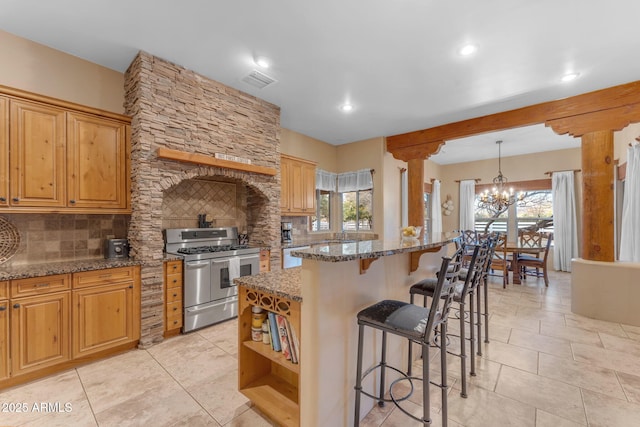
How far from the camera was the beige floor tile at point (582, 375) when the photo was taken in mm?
2088

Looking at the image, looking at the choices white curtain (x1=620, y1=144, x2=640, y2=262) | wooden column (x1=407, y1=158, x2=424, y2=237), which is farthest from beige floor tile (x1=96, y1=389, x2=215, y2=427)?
white curtain (x1=620, y1=144, x2=640, y2=262)

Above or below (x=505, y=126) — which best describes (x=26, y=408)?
below

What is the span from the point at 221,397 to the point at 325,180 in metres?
4.54

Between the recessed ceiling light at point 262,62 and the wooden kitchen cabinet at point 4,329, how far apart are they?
2875 millimetres

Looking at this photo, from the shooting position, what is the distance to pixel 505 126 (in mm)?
4156

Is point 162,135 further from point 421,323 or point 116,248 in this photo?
point 421,323

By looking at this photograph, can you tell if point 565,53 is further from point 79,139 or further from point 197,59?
point 79,139

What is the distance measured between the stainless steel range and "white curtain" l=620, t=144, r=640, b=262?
5545 millimetres

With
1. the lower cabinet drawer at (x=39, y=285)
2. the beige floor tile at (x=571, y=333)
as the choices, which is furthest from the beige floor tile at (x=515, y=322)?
the lower cabinet drawer at (x=39, y=285)

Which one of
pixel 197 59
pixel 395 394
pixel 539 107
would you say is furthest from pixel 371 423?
pixel 539 107

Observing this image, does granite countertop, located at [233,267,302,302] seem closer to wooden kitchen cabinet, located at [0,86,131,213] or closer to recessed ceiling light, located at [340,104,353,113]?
wooden kitchen cabinet, located at [0,86,131,213]

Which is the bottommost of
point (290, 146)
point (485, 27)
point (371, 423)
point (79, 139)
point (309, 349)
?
point (371, 423)

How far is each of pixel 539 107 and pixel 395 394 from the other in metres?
4.28

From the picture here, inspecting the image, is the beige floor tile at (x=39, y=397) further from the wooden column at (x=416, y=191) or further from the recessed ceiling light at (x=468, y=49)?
the wooden column at (x=416, y=191)
